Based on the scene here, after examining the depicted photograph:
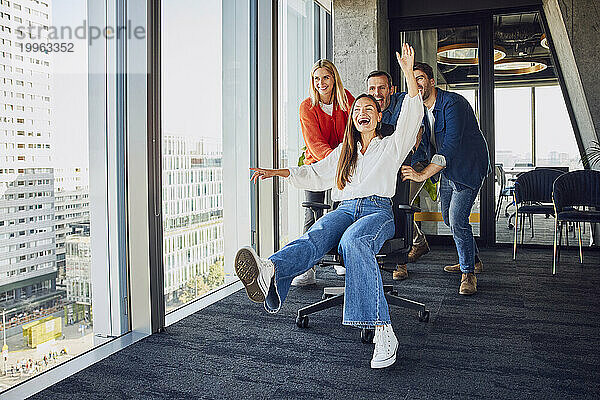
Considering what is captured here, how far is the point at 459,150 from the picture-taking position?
12.3 ft

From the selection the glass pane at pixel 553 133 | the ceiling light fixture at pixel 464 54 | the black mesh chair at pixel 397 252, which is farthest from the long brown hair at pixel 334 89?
the glass pane at pixel 553 133

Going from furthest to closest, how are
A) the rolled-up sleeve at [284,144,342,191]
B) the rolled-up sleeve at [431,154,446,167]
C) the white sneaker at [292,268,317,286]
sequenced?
1. the white sneaker at [292,268,317,286]
2. the rolled-up sleeve at [431,154,446,167]
3. the rolled-up sleeve at [284,144,342,191]

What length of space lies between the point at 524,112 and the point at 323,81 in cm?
299

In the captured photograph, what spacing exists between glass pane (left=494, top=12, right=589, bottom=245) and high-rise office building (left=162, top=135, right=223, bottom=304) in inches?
126

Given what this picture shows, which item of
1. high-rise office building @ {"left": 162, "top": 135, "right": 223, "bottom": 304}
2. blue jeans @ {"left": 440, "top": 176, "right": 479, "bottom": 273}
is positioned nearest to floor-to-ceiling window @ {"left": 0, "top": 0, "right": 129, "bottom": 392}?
high-rise office building @ {"left": 162, "top": 135, "right": 223, "bottom": 304}

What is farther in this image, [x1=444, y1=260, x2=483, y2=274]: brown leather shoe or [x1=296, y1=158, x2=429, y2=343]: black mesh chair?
[x1=444, y1=260, x2=483, y2=274]: brown leather shoe

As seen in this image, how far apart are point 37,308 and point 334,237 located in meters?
1.30

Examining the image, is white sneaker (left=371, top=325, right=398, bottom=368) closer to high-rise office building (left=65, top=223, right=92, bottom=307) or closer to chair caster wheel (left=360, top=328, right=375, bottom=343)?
chair caster wheel (left=360, top=328, right=375, bottom=343)

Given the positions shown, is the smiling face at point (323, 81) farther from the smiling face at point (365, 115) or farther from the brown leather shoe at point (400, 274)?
the brown leather shoe at point (400, 274)

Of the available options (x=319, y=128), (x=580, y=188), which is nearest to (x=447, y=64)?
(x=580, y=188)

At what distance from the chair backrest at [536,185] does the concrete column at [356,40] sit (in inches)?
66.2

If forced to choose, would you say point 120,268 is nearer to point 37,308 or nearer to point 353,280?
point 37,308

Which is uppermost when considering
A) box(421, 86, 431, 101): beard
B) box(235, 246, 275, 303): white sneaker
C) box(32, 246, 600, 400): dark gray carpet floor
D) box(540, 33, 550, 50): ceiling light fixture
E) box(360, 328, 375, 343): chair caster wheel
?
box(540, 33, 550, 50): ceiling light fixture

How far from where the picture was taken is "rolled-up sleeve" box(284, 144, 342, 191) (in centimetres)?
305
